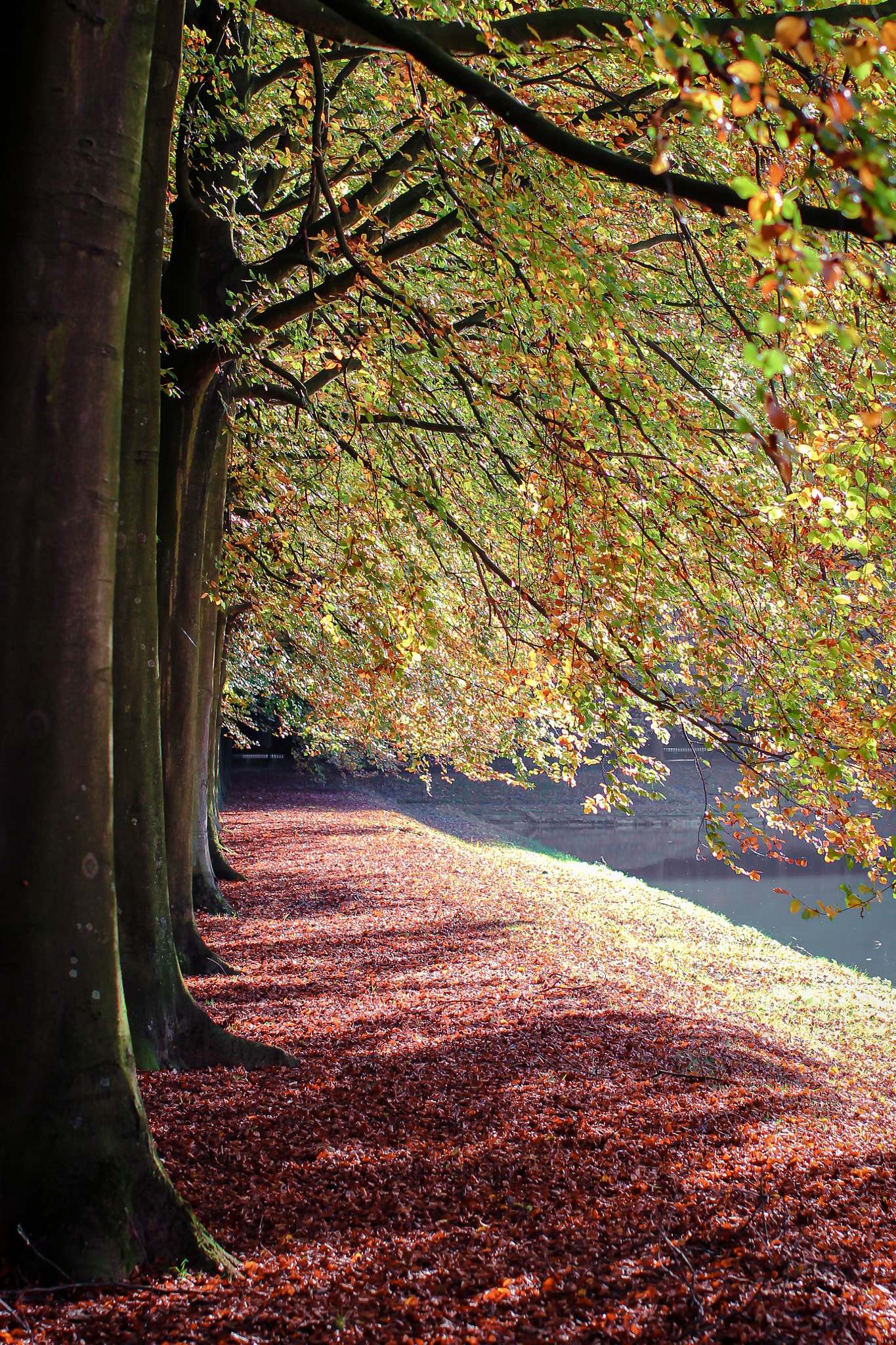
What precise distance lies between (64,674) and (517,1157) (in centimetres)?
315

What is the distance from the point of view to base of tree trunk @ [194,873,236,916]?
10.7 meters

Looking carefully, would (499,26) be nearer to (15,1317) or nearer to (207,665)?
(15,1317)

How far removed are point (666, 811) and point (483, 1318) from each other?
35.2 meters

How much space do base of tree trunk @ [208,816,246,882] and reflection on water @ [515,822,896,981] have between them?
6.90 m

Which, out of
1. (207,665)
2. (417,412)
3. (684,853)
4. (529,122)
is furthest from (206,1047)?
(684,853)

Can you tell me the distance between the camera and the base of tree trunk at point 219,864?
1391 cm

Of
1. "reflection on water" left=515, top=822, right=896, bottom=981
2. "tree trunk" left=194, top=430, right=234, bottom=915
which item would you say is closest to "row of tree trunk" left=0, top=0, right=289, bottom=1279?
"tree trunk" left=194, top=430, right=234, bottom=915

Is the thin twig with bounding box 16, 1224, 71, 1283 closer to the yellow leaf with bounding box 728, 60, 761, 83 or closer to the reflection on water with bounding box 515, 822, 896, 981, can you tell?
the yellow leaf with bounding box 728, 60, 761, 83

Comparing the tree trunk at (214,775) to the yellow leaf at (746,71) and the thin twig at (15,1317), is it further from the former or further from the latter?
the yellow leaf at (746,71)

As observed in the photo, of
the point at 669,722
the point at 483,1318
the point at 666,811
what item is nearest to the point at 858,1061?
the point at 669,722

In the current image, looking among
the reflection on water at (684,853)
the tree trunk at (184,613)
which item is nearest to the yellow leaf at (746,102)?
the tree trunk at (184,613)

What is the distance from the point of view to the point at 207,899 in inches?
428

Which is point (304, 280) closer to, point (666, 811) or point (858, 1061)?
point (858, 1061)

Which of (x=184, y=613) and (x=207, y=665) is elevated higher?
(x=184, y=613)
